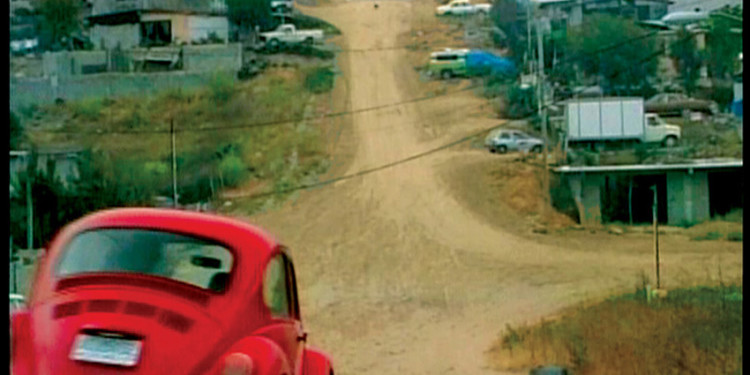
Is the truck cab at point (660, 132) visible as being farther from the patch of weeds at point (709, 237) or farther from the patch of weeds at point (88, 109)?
the patch of weeds at point (88, 109)

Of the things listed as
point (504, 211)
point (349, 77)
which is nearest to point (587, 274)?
point (504, 211)

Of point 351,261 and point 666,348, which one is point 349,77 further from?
point 666,348

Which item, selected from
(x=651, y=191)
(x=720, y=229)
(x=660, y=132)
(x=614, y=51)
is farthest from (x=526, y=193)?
(x=720, y=229)

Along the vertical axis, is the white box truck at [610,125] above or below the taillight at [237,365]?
above

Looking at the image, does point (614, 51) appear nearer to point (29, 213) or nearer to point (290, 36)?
point (290, 36)

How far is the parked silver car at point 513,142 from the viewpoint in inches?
249

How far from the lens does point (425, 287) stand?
17.6 feet

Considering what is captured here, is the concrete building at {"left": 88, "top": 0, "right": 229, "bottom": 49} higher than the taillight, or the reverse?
the concrete building at {"left": 88, "top": 0, "right": 229, "bottom": 49}

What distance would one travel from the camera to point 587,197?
20.8 feet

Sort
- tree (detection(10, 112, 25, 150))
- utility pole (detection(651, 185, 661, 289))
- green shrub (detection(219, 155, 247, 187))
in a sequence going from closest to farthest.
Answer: tree (detection(10, 112, 25, 150)) → green shrub (detection(219, 155, 247, 187)) → utility pole (detection(651, 185, 661, 289))

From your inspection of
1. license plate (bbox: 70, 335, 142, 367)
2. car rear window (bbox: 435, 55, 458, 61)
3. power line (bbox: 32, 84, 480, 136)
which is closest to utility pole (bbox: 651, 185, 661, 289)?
power line (bbox: 32, 84, 480, 136)

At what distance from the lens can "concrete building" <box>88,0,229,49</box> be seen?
5.48 m

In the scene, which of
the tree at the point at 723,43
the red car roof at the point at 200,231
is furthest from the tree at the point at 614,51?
the red car roof at the point at 200,231

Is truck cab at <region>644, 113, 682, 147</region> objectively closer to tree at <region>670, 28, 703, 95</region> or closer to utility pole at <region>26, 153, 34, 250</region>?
tree at <region>670, 28, 703, 95</region>
